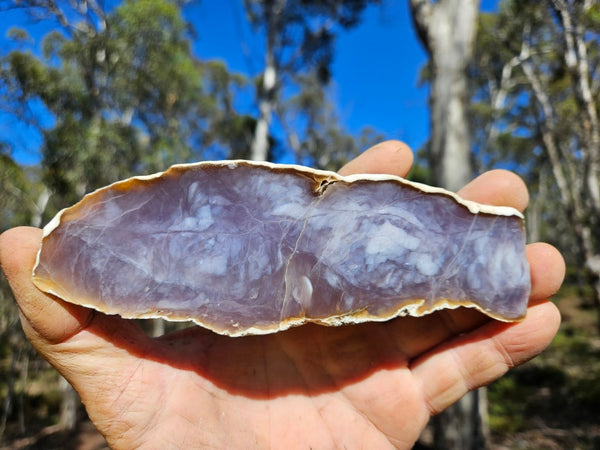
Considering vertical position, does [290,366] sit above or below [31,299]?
below

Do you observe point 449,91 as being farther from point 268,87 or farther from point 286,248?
point 268,87

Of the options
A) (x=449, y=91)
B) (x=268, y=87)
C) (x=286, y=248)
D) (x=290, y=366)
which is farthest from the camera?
(x=268, y=87)

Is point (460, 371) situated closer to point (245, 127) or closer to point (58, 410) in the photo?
point (58, 410)

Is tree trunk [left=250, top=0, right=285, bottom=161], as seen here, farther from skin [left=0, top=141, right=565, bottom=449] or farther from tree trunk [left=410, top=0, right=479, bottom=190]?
skin [left=0, top=141, right=565, bottom=449]

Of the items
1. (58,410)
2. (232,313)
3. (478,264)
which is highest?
(478,264)

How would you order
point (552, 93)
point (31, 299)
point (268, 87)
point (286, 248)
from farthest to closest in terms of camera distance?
1. point (552, 93)
2. point (268, 87)
3. point (286, 248)
4. point (31, 299)

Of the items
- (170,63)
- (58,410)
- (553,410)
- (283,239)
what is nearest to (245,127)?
(170,63)

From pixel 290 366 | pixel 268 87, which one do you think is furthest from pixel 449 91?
pixel 268 87
